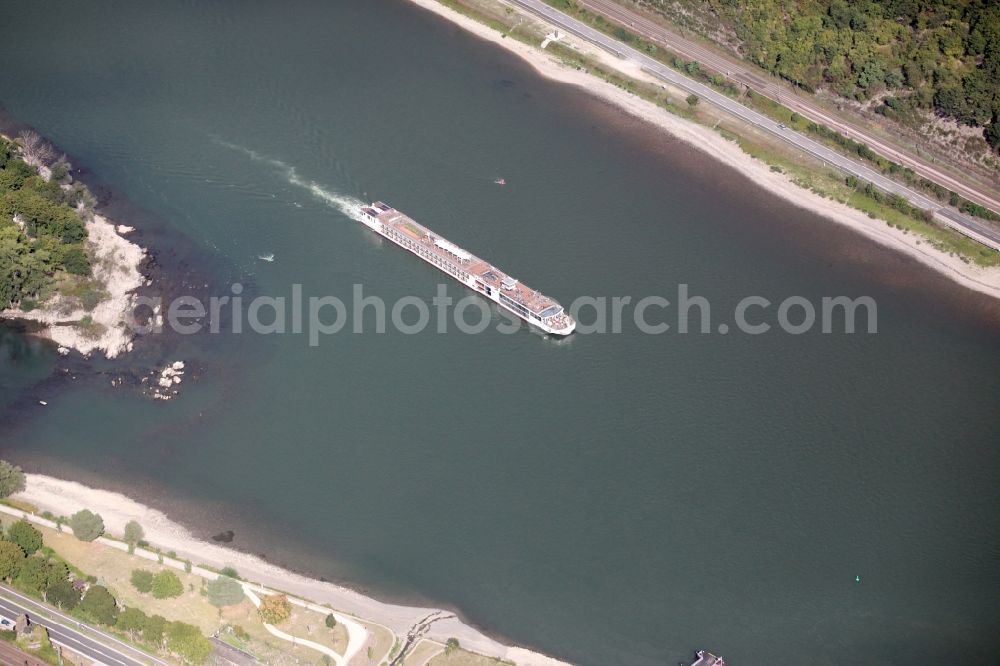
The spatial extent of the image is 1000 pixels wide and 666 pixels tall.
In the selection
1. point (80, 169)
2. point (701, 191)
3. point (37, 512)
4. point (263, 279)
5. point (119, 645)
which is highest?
point (701, 191)

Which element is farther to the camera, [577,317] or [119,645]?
[577,317]

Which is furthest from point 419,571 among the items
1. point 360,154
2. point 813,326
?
point 360,154

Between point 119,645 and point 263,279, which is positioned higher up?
point 263,279

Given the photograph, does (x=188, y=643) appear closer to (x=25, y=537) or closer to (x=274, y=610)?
(x=274, y=610)

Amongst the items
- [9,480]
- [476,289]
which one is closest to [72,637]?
[9,480]

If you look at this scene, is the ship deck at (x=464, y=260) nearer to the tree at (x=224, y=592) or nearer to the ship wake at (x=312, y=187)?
the ship wake at (x=312, y=187)

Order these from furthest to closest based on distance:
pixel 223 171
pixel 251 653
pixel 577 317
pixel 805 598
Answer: pixel 223 171 < pixel 577 317 < pixel 805 598 < pixel 251 653

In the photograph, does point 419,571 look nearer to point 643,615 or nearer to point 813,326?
point 643,615
